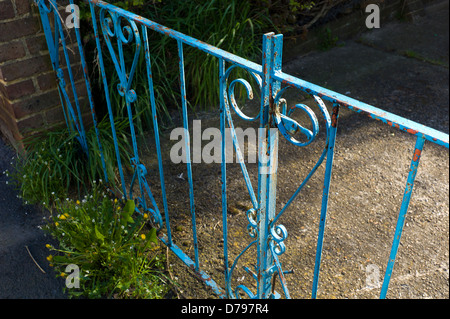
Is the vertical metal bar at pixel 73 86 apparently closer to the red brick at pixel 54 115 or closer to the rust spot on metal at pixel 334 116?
the red brick at pixel 54 115

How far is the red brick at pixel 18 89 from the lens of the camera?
8.45 ft

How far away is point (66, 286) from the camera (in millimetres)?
2150

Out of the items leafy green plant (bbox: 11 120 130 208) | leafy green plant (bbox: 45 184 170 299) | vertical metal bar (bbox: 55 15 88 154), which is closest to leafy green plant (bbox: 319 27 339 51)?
leafy green plant (bbox: 11 120 130 208)

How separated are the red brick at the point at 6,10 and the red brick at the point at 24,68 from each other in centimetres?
25

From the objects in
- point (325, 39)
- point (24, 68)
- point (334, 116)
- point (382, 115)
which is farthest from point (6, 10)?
point (325, 39)

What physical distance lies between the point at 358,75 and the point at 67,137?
9.42 feet

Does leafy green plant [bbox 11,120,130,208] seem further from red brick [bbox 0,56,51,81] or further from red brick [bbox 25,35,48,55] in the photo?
red brick [bbox 25,35,48,55]

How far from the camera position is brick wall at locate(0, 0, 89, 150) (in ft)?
8.04

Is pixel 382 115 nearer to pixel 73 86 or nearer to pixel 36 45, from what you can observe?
pixel 73 86

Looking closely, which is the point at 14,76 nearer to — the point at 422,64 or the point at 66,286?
the point at 66,286

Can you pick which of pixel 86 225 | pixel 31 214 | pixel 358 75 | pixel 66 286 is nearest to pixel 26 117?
pixel 31 214

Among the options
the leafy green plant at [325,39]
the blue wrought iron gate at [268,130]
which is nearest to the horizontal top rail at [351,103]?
the blue wrought iron gate at [268,130]

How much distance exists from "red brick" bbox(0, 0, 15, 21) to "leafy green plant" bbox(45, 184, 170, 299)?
3.53 feet

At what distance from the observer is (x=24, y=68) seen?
257 cm
